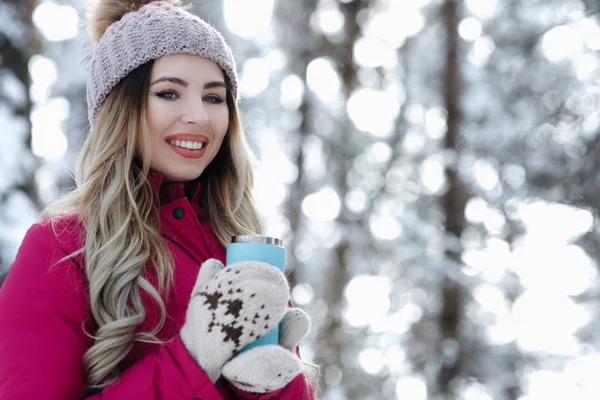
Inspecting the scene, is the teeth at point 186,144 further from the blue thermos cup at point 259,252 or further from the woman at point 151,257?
the blue thermos cup at point 259,252

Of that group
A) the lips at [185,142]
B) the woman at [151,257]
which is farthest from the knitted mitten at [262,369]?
the lips at [185,142]

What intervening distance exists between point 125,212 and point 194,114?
397 millimetres

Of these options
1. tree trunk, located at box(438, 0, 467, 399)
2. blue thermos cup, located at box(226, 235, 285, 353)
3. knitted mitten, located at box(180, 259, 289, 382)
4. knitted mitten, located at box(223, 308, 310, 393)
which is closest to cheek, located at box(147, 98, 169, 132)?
blue thermos cup, located at box(226, 235, 285, 353)

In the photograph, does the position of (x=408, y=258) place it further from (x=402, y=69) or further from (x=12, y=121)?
(x=12, y=121)

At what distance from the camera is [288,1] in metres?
10.3

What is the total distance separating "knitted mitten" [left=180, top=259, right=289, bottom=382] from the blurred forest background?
5.32 metres

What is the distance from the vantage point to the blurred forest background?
8164 mm

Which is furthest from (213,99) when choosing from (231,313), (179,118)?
(231,313)

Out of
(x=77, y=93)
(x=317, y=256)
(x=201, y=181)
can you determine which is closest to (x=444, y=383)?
(x=317, y=256)

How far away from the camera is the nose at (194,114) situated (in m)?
2.14

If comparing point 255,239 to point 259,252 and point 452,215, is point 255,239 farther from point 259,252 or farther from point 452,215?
point 452,215

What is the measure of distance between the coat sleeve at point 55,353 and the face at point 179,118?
54 centimetres

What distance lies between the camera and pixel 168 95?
2.19m

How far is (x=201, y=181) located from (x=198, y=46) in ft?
1.78
